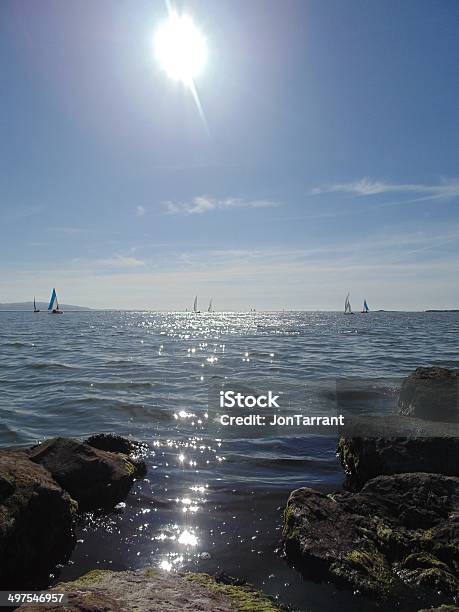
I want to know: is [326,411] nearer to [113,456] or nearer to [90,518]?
[113,456]

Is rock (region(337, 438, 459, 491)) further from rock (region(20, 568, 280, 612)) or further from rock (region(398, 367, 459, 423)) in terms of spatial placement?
rock (region(20, 568, 280, 612))

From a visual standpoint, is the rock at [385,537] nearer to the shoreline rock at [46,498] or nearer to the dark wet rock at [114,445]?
the shoreline rock at [46,498]

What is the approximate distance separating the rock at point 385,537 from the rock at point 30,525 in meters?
2.82

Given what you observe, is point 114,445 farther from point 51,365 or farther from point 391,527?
point 51,365

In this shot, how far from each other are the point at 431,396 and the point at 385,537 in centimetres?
665

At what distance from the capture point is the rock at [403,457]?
6680mm

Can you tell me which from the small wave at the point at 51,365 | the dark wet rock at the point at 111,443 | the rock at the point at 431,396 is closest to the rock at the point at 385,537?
the dark wet rock at the point at 111,443

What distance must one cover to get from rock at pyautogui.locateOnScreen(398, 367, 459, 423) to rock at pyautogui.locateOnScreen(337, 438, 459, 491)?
2844 mm

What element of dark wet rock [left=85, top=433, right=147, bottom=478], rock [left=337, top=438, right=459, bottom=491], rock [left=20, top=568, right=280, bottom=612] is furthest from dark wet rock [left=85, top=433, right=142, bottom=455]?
rock [left=337, top=438, right=459, bottom=491]

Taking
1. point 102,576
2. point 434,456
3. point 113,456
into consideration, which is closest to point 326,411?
A: point 434,456

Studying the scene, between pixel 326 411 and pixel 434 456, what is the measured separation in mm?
5575

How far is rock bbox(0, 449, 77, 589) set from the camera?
14.2ft

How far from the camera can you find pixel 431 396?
10500mm

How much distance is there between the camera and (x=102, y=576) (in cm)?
428
